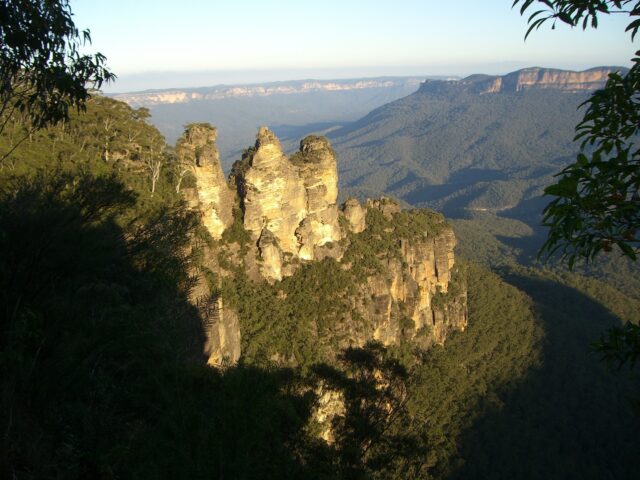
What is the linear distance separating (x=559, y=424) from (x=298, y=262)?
21162mm

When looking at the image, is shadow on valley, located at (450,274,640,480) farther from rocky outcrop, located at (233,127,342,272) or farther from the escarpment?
rocky outcrop, located at (233,127,342,272)

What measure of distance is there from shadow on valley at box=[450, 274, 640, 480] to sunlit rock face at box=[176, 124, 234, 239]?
19.3 m

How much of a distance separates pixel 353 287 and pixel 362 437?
2050cm

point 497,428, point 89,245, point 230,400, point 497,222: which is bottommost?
point 497,222

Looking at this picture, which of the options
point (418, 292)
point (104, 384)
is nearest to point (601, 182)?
point (104, 384)

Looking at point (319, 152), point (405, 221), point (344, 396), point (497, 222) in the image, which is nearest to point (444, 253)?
point (405, 221)

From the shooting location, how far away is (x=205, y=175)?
84.3 ft

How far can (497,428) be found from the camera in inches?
1115

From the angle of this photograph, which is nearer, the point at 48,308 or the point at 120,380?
the point at 48,308

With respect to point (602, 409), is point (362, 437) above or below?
above

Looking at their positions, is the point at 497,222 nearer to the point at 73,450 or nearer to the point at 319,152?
the point at 319,152

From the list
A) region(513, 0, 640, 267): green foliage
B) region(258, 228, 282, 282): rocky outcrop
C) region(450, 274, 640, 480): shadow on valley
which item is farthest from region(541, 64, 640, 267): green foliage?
region(258, 228, 282, 282): rocky outcrop

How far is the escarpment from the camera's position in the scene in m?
24.7

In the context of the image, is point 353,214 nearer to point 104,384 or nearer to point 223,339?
point 223,339
